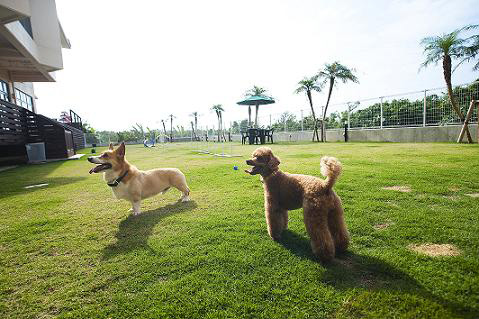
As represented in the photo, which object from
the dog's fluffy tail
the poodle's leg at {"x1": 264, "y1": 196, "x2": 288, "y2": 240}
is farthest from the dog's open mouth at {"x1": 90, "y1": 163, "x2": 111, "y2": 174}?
the dog's fluffy tail

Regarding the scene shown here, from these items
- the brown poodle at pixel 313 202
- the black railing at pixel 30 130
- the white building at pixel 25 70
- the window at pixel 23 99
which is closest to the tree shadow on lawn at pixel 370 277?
the brown poodle at pixel 313 202

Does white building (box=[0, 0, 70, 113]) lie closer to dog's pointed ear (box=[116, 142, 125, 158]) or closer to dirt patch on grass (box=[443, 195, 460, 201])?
dog's pointed ear (box=[116, 142, 125, 158])

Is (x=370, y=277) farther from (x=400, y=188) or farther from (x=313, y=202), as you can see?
(x=400, y=188)

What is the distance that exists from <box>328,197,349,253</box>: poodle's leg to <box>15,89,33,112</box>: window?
2460cm

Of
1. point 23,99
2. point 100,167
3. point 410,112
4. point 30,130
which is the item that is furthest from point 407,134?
point 23,99

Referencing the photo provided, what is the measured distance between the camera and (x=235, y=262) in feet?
6.80

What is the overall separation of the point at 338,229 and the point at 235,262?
3.27ft

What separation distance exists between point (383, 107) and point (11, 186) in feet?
62.2

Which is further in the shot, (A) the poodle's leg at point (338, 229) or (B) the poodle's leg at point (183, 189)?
(B) the poodle's leg at point (183, 189)

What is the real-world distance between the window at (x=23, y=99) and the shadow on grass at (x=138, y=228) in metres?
22.1

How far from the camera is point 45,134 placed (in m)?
12.6

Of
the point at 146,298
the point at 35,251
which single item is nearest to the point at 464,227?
the point at 146,298

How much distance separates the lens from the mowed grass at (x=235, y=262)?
155 centimetres

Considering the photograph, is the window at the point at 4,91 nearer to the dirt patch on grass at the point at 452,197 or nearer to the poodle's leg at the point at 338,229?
the poodle's leg at the point at 338,229
